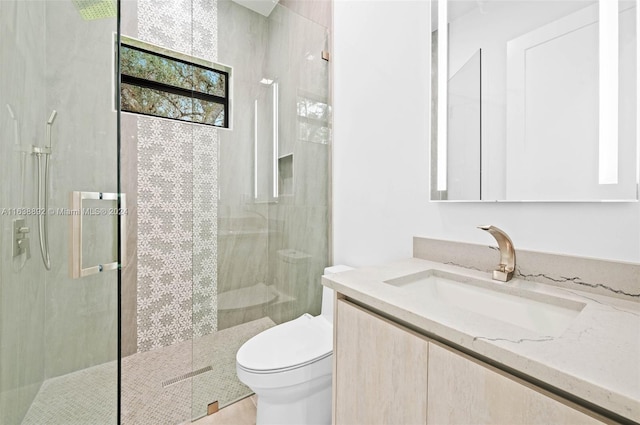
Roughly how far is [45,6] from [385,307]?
62.7 inches

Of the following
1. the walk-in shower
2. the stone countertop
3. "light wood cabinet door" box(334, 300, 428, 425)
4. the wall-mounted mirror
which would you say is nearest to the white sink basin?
the stone countertop

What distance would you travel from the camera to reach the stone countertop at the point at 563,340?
41 cm

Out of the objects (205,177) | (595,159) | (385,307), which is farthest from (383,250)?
(205,177)

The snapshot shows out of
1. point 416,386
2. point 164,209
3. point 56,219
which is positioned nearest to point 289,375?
point 416,386

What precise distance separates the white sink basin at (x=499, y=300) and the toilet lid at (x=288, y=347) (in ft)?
1.77

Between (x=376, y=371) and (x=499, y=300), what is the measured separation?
48 centimetres

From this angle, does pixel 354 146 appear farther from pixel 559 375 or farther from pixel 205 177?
pixel 559 375

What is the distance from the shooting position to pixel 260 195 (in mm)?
1733

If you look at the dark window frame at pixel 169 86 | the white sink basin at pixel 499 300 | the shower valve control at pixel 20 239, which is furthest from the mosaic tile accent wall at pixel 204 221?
the white sink basin at pixel 499 300

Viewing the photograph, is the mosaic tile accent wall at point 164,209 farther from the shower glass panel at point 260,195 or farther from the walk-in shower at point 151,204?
the shower glass panel at point 260,195

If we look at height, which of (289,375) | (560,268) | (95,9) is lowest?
(289,375)

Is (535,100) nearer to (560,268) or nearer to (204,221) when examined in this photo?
(560,268)

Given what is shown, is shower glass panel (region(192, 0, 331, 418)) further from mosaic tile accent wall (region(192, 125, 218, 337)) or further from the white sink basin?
the white sink basin

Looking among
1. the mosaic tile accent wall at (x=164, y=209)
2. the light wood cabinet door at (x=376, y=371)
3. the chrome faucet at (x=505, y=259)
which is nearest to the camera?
the light wood cabinet door at (x=376, y=371)
